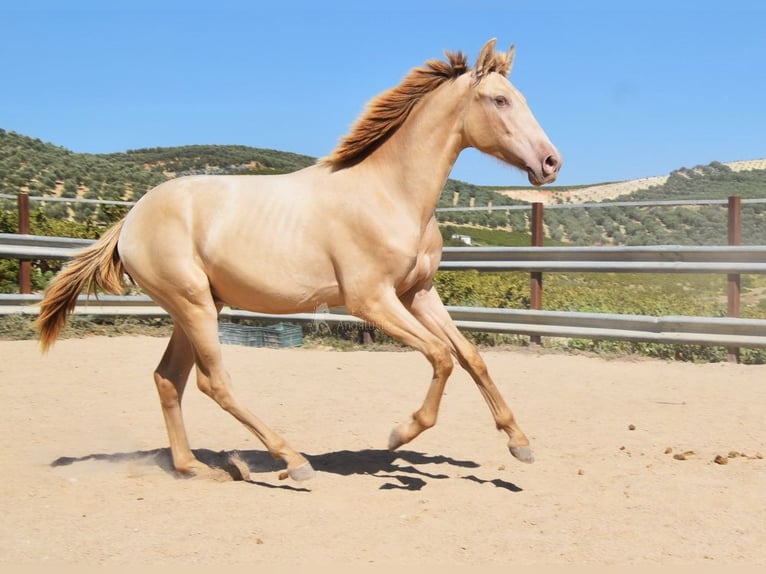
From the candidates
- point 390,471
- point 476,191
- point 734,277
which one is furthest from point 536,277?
point 476,191

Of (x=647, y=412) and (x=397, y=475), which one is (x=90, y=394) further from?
(x=647, y=412)

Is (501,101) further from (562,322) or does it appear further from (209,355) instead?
(562,322)

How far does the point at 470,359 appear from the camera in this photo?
4.94m

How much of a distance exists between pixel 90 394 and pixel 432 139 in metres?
3.98

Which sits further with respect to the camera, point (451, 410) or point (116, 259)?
point (451, 410)

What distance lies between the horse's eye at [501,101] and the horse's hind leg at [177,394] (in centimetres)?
238

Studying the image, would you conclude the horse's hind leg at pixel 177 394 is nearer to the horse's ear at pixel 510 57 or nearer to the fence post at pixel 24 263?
the horse's ear at pixel 510 57

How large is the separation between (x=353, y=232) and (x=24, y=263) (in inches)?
274

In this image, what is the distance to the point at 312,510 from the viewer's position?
4184mm

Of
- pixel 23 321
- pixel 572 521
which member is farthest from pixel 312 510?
pixel 23 321

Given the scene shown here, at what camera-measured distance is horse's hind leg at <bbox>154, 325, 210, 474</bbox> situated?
5.09 m

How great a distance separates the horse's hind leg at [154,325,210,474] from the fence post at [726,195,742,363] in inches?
222

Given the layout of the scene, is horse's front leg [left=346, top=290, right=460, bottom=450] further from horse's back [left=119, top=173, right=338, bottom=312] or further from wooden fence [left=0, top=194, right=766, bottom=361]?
wooden fence [left=0, top=194, right=766, bottom=361]

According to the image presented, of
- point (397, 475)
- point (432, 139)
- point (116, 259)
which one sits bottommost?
point (397, 475)
